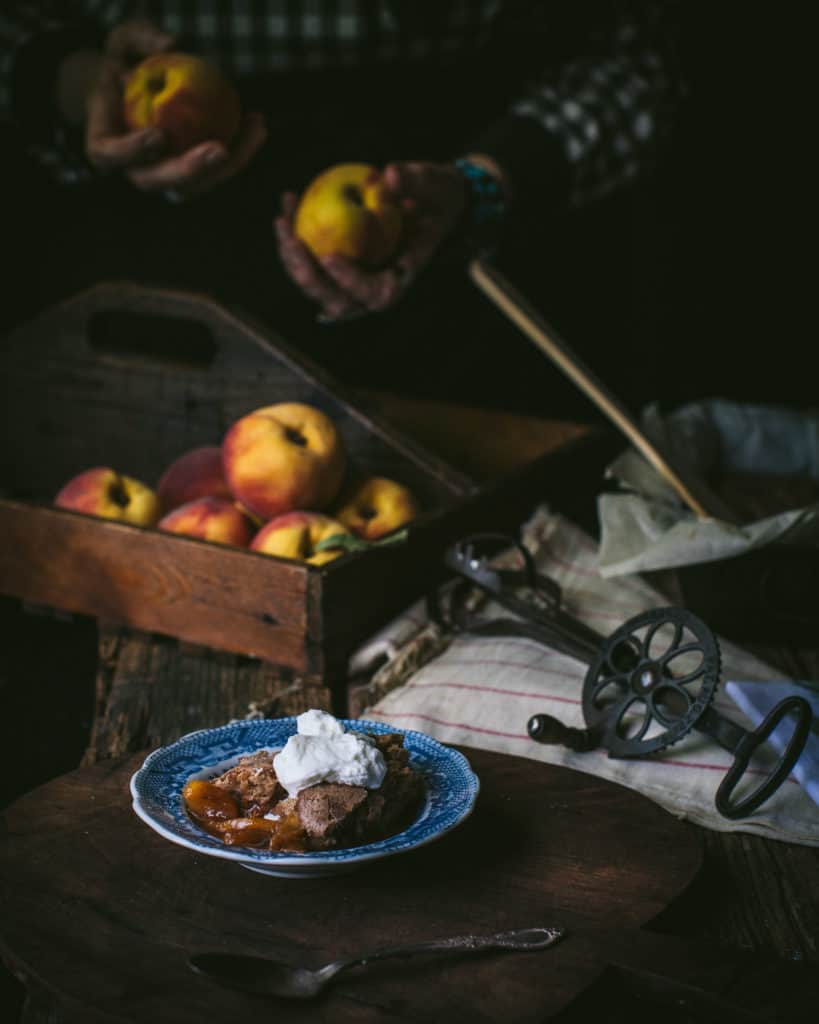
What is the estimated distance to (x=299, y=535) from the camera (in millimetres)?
1252

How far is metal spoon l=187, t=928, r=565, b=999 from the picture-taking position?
58cm

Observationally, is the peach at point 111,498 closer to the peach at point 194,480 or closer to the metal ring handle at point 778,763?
the peach at point 194,480

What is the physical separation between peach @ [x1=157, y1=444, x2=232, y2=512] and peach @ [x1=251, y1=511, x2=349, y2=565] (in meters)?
0.17

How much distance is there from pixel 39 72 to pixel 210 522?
846mm

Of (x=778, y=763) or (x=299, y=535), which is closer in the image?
(x=778, y=763)

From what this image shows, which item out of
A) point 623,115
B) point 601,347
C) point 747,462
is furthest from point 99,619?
point 601,347

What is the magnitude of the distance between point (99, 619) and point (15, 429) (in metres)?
0.55

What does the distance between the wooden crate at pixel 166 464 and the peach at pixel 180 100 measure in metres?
0.22

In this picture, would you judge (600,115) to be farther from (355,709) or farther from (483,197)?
(355,709)

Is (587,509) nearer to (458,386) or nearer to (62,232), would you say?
(458,386)

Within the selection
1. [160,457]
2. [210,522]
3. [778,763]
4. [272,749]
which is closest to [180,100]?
[160,457]

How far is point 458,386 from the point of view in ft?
7.45

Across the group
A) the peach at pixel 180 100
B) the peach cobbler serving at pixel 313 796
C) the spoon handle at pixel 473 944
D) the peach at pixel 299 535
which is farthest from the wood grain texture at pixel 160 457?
the spoon handle at pixel 473 944

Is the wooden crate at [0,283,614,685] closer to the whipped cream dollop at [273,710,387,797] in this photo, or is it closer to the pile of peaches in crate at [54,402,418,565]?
the pile of peaches in crate at [54,402,418,565]
